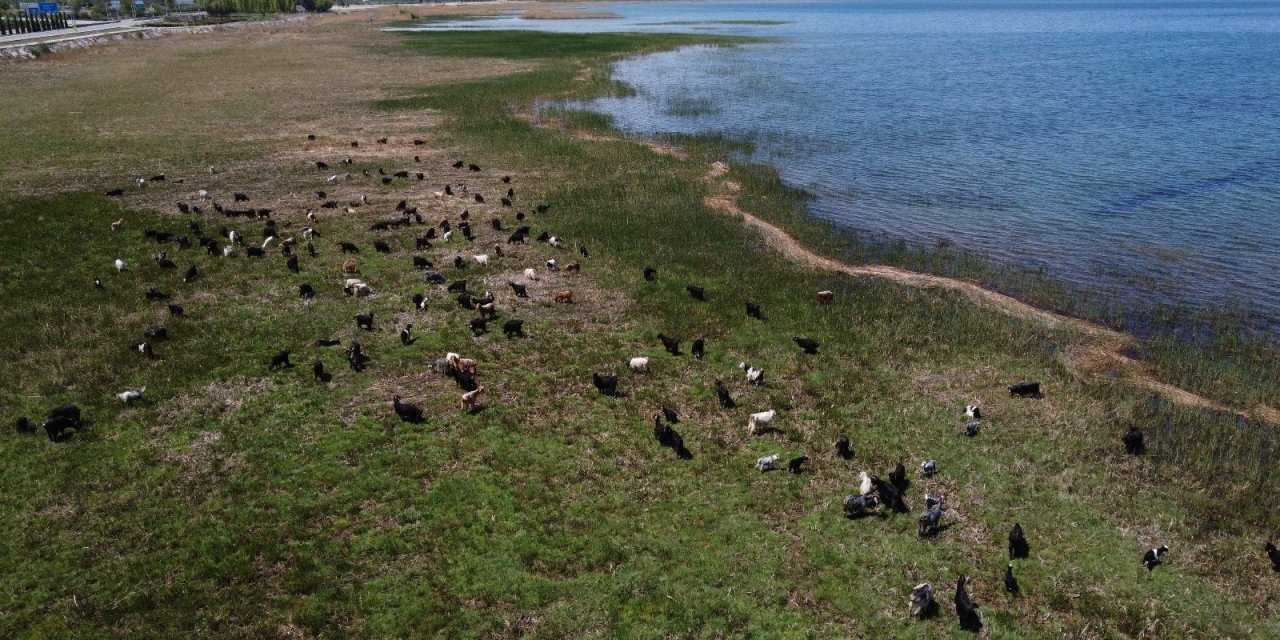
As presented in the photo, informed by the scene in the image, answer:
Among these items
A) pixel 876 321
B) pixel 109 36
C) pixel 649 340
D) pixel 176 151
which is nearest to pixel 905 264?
pixel 876 321

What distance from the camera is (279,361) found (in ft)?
66.2

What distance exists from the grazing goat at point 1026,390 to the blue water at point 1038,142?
10.2 meters

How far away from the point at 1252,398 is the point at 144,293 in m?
33.5

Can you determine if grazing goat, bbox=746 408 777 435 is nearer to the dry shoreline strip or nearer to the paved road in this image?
the dry shoreline strip

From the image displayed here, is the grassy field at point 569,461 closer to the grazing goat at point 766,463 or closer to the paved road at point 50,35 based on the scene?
the grazing goat at point 766,463

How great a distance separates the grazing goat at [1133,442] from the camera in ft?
55.1

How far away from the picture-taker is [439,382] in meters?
19.8

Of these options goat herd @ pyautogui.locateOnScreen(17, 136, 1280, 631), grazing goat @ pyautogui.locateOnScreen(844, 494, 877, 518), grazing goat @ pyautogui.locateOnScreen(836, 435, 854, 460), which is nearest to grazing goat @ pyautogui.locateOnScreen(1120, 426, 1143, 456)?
goat herd @ pyautogui.locateOnScreen(17, 136, 1280, 631)

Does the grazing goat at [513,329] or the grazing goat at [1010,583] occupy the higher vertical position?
the grazing goat at [513,329]

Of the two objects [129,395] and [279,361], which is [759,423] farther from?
[129,395]

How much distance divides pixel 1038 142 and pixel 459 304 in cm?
4177

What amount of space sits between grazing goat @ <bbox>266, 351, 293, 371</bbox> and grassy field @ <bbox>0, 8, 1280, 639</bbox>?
22 centimetres

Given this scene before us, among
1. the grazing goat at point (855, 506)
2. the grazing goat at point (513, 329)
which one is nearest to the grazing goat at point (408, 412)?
the grazing goat at point (513, 329)

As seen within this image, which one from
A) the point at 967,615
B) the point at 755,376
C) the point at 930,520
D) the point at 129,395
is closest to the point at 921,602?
the point at 967,615
